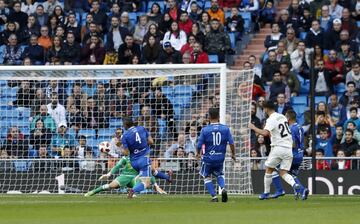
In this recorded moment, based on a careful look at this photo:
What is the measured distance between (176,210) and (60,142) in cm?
881

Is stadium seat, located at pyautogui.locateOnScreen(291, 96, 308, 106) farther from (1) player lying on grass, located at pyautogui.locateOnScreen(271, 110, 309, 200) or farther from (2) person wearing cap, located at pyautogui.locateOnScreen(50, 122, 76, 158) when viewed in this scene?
(1) player lying on grass, located at pyautogui.locateOnScreen(271, 110, 309, 200)

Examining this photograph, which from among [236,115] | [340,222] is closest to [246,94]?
[236,115]

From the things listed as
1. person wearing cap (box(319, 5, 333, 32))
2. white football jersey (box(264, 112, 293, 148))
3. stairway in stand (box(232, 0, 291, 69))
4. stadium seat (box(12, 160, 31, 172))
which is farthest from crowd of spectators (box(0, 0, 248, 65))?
white football jersey (box(264, 112, 293, 148))

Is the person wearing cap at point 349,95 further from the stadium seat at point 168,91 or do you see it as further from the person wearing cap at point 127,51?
the person wearing cap at point 127,51

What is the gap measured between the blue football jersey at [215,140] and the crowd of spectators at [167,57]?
3937mm

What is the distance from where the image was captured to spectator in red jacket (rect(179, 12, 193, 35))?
1211 inches

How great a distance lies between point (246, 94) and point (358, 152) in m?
2.77

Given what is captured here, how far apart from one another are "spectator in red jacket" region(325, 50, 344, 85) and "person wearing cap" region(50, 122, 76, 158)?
21.1 ft

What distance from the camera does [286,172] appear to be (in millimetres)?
22359

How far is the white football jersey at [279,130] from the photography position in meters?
22.1

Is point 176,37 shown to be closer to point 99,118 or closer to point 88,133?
point 99,118

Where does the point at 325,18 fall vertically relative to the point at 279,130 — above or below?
above

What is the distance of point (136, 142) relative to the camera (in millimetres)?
22984

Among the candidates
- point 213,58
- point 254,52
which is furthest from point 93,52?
point 254,52
